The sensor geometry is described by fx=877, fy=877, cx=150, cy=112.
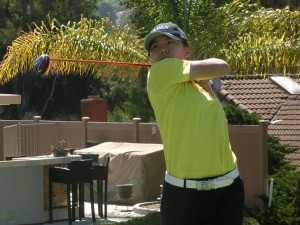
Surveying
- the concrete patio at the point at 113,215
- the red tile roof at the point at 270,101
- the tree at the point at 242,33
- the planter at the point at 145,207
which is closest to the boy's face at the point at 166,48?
the tree at the point at 242,33

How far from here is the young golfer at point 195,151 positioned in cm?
436

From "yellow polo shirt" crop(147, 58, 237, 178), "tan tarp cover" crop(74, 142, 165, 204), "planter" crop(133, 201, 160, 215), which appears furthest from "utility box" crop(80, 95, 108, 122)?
"yellow polo shirt" crop(147, 58, 237, 178)

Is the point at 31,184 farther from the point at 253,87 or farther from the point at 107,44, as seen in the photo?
the point at 253,87

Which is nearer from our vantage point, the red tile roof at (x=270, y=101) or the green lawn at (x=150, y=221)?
the green lawn at (x=150, y=221)

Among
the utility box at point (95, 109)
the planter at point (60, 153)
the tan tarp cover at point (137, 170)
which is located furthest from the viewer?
the utility box at point (95, 109)

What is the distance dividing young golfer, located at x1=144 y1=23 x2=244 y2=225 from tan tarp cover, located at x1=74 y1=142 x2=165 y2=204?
11.4 meters

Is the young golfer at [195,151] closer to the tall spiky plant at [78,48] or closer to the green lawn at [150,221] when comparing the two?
the green lawn at [150,221]

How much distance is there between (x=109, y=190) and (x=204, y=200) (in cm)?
1218

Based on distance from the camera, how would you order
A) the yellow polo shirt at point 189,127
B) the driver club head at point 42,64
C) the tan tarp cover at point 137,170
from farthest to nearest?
the tan tarp cover at point 137,170 < the driver club head at point 42,64 < the yellow polo shirt at point 189,127

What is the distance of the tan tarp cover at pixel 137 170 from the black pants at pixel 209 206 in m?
11.5

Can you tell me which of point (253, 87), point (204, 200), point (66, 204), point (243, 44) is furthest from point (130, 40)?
point (204, 200)

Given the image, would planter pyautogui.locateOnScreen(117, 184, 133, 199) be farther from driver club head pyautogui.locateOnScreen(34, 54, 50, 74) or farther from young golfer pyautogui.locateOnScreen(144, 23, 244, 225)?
young golfer pyautogui.locateOnScreen(144, 23, 244, 225)

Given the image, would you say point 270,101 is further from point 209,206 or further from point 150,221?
point 209,206

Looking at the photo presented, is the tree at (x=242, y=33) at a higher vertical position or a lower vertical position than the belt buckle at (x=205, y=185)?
higher
